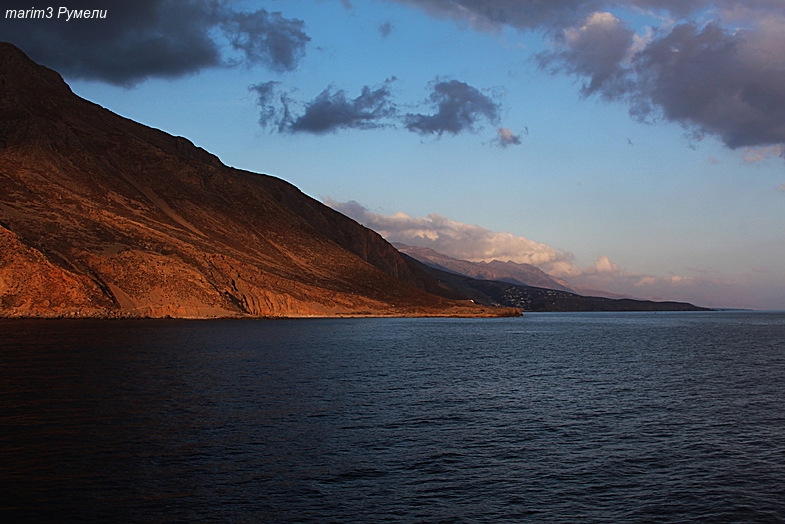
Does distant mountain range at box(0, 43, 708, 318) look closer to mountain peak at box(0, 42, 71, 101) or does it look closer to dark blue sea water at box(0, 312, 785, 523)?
mountain peak at box(0, 42, 71, 101)

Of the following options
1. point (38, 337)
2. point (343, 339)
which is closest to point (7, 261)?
point (38, 337)

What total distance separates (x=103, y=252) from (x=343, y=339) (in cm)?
6897

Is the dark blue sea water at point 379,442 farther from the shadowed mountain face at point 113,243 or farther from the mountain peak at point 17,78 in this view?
the mountain peak at point 17,78

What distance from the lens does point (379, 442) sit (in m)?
29.0

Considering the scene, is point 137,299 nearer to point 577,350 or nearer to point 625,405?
point 577,350

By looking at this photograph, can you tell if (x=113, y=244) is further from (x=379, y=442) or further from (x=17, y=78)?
(x=379, y=442)

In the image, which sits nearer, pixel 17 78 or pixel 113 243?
pixel 113 243

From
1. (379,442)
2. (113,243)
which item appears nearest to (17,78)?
(113,243)

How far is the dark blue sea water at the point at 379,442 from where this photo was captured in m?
20.6

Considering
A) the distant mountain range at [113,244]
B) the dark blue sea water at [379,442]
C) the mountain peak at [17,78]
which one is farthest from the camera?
the mountain peak at [17,78]

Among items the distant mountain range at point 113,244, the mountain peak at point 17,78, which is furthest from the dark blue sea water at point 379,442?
the mountain peak at point 17,78

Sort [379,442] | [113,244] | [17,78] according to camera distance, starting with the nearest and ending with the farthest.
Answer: [379,442], [113,244], [17,78]

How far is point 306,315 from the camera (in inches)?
6457

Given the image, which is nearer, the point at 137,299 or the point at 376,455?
the point at 376,455
